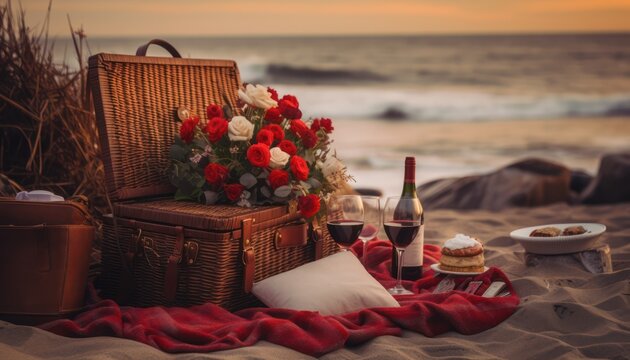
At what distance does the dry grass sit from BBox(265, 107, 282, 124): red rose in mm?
1413

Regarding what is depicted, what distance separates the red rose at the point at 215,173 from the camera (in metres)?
3.53

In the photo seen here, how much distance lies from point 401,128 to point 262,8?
7.23 meters

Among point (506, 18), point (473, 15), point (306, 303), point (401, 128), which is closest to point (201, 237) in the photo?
point (306, 303)

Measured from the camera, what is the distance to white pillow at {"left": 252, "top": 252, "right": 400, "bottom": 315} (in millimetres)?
3248

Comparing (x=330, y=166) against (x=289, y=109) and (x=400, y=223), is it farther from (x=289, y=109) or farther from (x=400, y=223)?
(x=400, y=223)

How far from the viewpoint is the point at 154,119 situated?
3.91m

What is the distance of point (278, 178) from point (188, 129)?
56 cm

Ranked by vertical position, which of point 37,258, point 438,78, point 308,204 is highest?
point 438,78

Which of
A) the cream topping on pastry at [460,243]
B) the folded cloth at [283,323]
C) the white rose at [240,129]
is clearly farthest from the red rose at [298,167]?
the cream topping on pastry at [460,243]

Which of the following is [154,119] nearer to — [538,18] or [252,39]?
Answer: [538,18]

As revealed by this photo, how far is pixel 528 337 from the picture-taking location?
3.06 m

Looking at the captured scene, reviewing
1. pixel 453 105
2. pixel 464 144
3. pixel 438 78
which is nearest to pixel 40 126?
pixel 464 144

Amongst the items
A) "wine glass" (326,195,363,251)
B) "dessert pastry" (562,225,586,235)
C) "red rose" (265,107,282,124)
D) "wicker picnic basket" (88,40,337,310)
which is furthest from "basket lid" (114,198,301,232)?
"dessert pastry" (562,225,586,235)

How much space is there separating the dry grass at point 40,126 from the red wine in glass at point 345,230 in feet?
5.76
